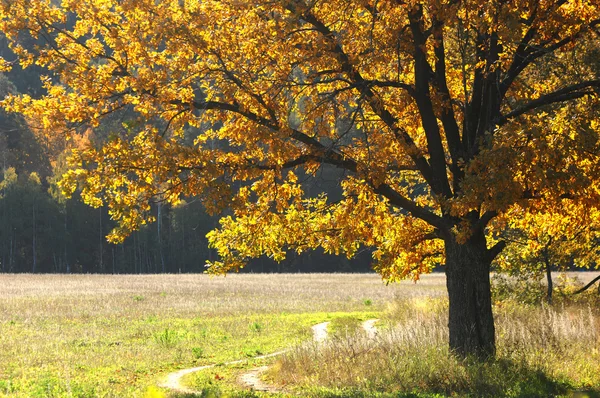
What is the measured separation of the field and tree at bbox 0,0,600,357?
1381 mm

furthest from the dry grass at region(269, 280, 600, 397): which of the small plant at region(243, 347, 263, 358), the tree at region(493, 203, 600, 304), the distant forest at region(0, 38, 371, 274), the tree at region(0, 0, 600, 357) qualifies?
the distant forest at region(0, 38, 371, 274)

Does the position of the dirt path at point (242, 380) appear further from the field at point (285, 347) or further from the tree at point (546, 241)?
the tree at point (546, 241)

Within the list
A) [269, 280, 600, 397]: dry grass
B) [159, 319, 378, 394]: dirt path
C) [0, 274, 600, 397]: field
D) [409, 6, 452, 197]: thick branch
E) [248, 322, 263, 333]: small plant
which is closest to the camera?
[269, 280, 600, 397]: dry grass

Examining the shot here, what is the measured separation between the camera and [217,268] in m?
15.9

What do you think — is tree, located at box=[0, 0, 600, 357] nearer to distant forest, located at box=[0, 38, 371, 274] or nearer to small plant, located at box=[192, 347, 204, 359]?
small plant, located at box=[192, 347, 204, 359]

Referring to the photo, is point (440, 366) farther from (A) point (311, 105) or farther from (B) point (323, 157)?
(A) point (311, 105)

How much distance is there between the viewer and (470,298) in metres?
15.4

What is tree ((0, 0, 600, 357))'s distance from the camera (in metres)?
13.1

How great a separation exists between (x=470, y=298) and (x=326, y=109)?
4484mm

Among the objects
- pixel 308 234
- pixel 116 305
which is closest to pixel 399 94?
pixel 308 234

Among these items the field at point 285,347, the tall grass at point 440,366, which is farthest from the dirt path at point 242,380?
the tall grass at point 440,366

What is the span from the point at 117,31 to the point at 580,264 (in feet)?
52.1

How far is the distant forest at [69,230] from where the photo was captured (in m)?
85.0

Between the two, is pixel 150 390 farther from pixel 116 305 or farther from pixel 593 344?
pixel 116 305
